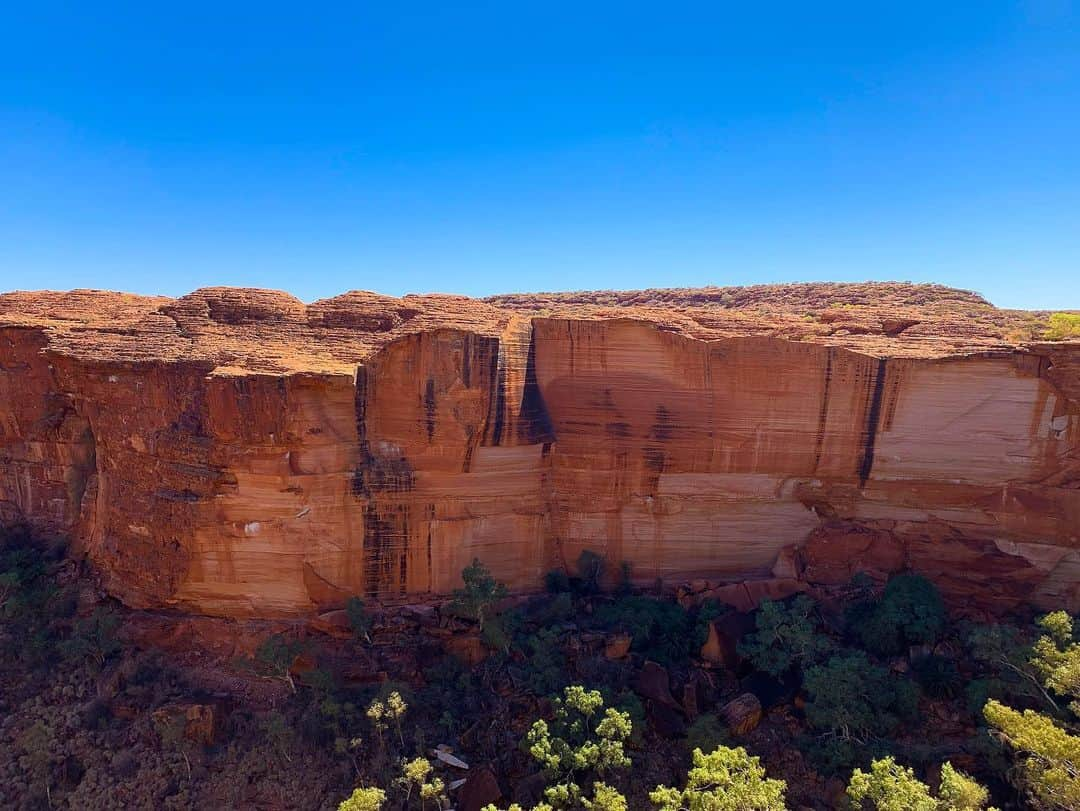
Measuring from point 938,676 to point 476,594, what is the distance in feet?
39.0

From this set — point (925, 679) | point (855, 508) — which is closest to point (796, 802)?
point (925, 679)

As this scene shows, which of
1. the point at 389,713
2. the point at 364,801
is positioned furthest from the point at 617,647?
the point at 364,801

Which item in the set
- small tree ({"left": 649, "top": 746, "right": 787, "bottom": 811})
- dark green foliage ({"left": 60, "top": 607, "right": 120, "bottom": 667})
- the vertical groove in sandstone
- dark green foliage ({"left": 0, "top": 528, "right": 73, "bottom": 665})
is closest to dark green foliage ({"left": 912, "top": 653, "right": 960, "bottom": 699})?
the vertical groove in sandstone

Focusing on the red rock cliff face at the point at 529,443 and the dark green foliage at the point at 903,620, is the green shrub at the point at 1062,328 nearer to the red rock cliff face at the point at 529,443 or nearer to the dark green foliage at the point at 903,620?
the red rock cliff face at the point at 529,443

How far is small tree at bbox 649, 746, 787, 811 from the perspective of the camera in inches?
417

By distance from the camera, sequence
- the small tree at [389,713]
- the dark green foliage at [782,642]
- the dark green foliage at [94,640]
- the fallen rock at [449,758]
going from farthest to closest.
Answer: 1. the dark green foliage at [94,640]
2. the dark green foliage at [782,642]
3. the small tree at [389,713]
4. the fallen rock at [449,758]

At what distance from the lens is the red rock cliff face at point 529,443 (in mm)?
16297

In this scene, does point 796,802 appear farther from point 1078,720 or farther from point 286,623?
point 286,623

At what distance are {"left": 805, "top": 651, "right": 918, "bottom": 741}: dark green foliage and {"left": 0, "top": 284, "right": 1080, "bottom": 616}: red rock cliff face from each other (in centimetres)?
416

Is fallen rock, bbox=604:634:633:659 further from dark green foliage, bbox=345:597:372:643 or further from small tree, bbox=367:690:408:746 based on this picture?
dark green foliage, bbox=345:597:372:643

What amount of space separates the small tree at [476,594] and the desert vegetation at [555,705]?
8 cm

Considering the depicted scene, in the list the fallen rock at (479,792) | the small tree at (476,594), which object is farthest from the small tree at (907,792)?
the small tree at (476,594)

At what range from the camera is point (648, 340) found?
57.8ft

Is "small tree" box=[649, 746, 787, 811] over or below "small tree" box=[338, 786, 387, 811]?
over
